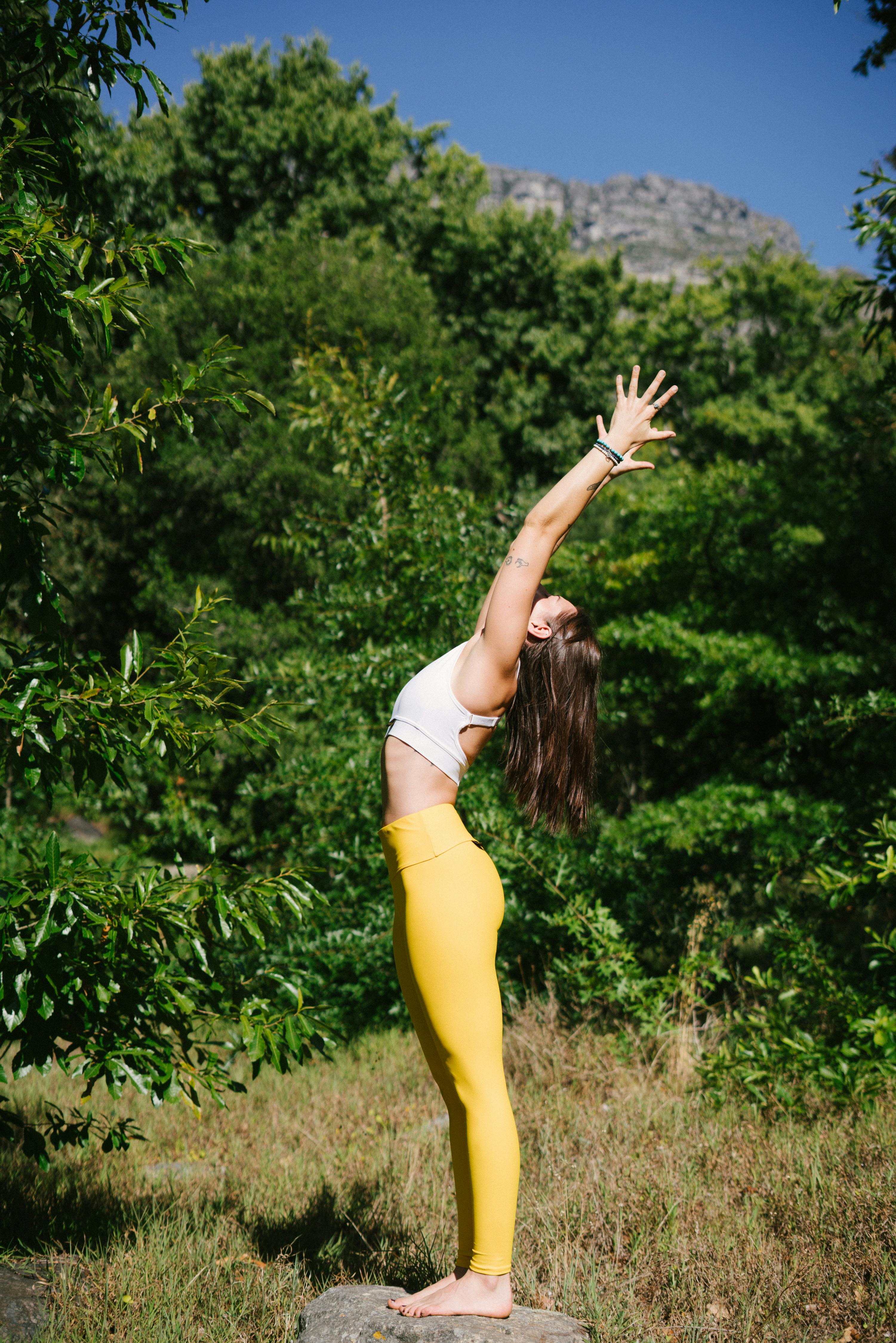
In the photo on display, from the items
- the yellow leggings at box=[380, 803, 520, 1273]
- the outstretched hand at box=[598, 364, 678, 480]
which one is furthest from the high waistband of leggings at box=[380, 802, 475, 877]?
the outstretched hand at box=[598, 364, 678, 480]

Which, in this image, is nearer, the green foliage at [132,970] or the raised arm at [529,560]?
the raised arm at [529,560]

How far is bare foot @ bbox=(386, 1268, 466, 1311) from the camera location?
224 centimetres

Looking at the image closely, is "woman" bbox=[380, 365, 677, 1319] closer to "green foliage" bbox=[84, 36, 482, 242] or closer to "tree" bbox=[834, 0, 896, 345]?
"tree" bbox=[834, 0, 896, 345]

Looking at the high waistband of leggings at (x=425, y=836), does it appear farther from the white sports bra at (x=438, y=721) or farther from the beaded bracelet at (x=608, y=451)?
the beaded bracelet at (x=608, y=451)

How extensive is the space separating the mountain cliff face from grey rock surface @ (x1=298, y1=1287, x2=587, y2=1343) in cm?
14952

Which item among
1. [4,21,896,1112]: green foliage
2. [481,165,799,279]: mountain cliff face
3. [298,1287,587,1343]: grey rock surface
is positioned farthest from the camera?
[481,165,799,279]: mountain cliff face

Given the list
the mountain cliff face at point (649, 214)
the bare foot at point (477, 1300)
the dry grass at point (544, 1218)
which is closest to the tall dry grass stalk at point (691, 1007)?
the dry grass at point (544, 1218)

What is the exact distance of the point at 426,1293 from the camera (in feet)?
7.40

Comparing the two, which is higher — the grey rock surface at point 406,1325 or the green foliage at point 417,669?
the green foliage at point 417,669

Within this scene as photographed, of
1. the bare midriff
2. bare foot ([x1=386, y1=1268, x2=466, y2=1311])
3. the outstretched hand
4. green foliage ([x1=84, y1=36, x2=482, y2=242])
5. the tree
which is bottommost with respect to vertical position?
bare foot ([x1=386, y1=1268, x2=466, y2=1311])

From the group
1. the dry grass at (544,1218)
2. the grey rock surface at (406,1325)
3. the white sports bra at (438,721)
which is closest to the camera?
the grey rock surface at (406,1325)

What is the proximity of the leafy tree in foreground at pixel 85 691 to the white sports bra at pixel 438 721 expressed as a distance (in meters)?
0.59

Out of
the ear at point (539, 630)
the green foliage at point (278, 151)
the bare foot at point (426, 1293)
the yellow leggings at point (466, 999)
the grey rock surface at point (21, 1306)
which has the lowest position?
the grey rock surface at point (21, 1306)

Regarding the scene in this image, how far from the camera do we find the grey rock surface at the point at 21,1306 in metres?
2.44
